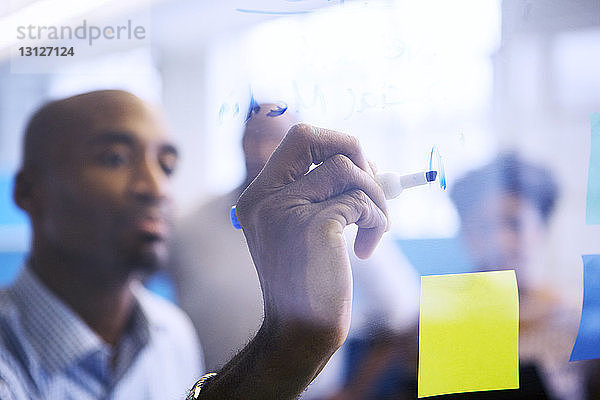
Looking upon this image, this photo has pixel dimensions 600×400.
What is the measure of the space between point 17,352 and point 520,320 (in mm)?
709

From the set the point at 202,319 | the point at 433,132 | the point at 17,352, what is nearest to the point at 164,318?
the point at 202,319

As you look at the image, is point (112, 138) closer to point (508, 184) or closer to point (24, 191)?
point (24, 191)

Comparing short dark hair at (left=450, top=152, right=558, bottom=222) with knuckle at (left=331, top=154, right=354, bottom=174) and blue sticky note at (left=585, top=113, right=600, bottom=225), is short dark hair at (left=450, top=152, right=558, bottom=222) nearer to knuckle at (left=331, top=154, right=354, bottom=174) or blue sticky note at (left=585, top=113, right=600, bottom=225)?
blue sticky note at (left=585, top=113, right=600, bottom=225)

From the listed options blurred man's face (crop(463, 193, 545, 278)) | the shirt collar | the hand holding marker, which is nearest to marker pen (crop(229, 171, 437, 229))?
the hand holding marker

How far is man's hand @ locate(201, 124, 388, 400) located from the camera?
0.76m

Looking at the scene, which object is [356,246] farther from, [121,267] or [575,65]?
[575,65]

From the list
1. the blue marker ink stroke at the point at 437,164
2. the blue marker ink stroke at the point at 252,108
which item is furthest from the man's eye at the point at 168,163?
the blue marker ink stroke at the point at 437,164

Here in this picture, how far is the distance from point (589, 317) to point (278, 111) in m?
0.64

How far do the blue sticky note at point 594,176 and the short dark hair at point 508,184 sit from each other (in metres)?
0.07

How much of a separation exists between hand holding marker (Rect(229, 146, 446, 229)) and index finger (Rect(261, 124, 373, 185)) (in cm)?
5

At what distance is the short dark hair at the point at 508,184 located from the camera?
946mm

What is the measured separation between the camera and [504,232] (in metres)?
0.98

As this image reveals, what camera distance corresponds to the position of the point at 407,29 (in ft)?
2.91

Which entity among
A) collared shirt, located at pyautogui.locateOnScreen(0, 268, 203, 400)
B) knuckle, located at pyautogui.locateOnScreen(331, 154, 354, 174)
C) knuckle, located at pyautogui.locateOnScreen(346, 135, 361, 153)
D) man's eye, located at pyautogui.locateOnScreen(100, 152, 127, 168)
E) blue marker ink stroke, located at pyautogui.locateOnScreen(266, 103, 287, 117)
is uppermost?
blue marker ink stroke, located at pyautogui.locateOnScreen(266, 103, 287, 117)
